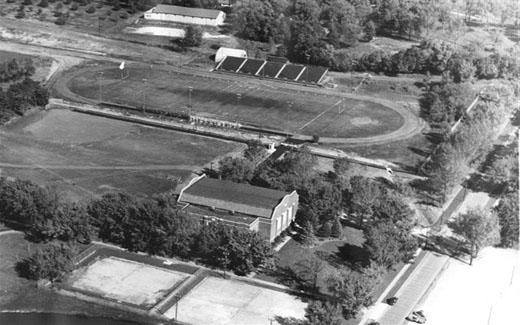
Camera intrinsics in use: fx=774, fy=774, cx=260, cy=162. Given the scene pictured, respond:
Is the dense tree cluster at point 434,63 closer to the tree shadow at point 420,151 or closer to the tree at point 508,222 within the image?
the tree shadow at point 420,151

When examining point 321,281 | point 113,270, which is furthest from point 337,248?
point 113,270

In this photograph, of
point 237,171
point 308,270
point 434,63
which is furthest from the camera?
point 434,63

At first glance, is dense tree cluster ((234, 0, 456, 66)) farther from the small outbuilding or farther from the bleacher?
the small outbuilding

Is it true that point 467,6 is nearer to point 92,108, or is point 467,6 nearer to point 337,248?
point 92,108

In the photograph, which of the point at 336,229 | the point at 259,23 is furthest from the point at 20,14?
the point at 336,229

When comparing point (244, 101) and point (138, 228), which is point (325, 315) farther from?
point (244, 101)

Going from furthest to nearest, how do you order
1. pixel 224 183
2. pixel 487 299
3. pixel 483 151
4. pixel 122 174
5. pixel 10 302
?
pixel 483 151
pixel 122 174
pixel 224 183
pixel 487 299
pixel 10 302
